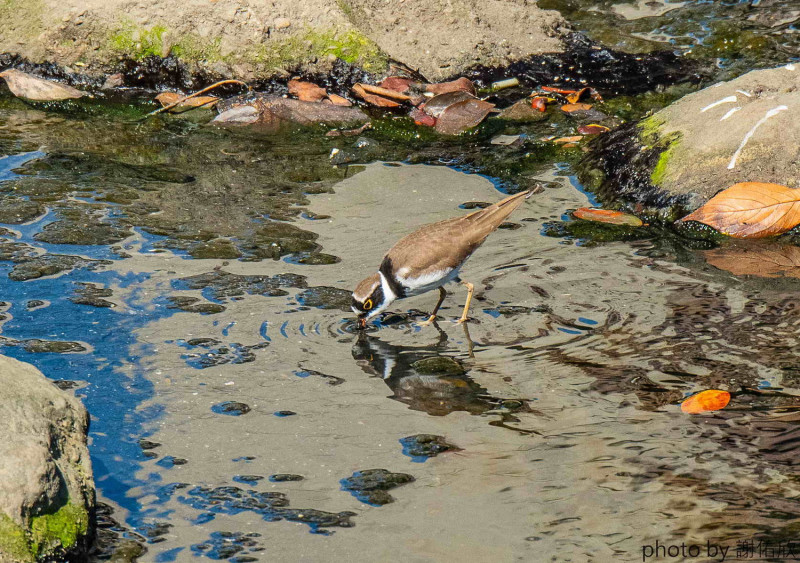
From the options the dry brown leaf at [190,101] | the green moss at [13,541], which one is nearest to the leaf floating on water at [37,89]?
the dry brown leaf at [190,101]

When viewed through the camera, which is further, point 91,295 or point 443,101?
point 443,101

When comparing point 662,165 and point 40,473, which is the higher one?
point 662,165

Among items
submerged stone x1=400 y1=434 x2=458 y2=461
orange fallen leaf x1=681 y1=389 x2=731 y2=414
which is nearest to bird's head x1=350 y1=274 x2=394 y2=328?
submerged stone x1=400 y1=434 x2=458 y2=461

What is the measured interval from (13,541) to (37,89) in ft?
22.8

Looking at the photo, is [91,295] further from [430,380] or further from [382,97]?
[382,97]

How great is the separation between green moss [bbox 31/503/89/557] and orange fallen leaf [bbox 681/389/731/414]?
8.85 ft

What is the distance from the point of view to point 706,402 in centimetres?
405

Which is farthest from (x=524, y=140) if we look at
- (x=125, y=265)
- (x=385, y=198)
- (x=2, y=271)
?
(x=2, y=271)

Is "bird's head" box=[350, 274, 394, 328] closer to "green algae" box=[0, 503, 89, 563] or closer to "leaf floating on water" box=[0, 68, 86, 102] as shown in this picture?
"green algae" box=[0, 503, 89, 563]

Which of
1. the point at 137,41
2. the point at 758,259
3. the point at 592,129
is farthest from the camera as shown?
the point at 137,41

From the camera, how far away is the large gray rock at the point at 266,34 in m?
8.88

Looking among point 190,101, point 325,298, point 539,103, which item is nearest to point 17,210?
point 325,298

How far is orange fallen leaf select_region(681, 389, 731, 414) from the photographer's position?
13.2 ft

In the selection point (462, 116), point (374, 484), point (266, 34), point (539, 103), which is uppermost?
point (266, 34)
